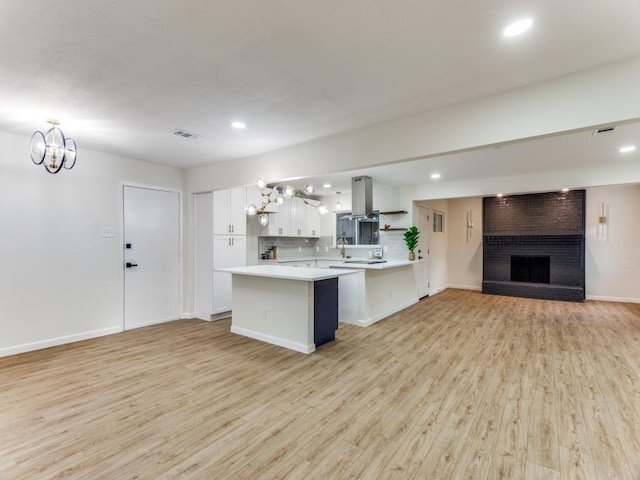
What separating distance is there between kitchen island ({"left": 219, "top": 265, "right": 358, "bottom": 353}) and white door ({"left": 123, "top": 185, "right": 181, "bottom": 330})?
1449mm

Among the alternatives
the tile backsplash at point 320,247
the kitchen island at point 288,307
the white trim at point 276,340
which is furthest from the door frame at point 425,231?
the white trim at point 276,340

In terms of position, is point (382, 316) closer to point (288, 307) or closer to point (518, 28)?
point (288, 307)

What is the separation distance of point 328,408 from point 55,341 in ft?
12.5

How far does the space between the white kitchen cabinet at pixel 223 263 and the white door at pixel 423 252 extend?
12.9 feet

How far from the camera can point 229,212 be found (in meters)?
5.39

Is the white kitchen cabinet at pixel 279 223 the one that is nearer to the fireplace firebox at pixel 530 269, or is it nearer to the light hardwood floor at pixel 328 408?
the light hardwood floor at pixel 328 408

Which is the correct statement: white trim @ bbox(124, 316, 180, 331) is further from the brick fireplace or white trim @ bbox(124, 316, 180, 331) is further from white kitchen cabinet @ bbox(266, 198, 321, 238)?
the brick fireplace

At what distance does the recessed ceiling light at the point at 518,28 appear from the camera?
1719 mm

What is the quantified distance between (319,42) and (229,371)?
10.1 ft

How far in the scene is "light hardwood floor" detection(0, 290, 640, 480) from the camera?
1.88 metres

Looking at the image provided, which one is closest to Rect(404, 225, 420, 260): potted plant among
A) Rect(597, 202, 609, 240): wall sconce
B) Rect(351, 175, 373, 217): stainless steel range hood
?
Rect(351, 175, 373, 217): stainless steel range hood

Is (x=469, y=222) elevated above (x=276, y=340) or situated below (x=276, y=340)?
above

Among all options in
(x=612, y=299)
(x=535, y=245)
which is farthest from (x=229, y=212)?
(x=612, y=299)

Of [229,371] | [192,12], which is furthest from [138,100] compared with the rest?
[229,371]
